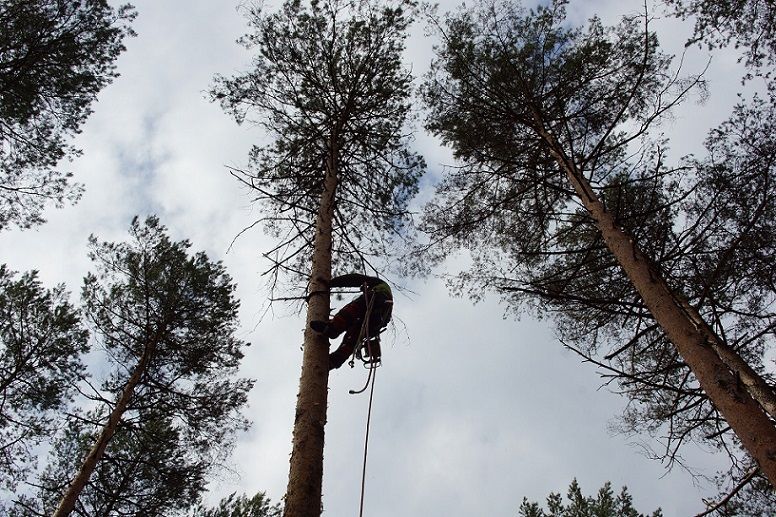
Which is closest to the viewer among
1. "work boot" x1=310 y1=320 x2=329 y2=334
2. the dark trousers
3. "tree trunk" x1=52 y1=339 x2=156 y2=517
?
"work boot" x1=310 y1=320 x2=329 y2=334

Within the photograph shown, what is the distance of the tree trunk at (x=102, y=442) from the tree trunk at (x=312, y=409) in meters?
4.73

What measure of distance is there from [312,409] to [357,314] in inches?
52.3

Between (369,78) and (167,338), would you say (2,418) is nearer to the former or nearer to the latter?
(167,338)

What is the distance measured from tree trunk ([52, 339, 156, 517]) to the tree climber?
4588mm

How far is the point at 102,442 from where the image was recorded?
23.2 ft

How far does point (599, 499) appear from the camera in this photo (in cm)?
1184

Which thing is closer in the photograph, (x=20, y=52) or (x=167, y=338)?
(x=20, y=52)

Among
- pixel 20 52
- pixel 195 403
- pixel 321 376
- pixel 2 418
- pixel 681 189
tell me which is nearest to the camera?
pixel 321 376

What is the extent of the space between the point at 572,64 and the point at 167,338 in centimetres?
821

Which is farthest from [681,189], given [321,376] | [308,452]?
[308,452]

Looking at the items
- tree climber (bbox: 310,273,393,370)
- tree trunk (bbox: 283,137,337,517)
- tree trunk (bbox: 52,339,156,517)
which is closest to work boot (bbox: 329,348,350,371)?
tree climber (bbox: 310,273,393,370)

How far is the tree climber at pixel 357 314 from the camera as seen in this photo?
4.70 m

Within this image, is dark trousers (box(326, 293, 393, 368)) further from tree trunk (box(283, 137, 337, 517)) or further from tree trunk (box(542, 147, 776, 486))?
tree trunk (box(542, 147, 776, 486))

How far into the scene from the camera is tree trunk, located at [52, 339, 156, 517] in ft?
21.5
